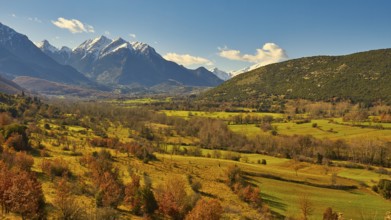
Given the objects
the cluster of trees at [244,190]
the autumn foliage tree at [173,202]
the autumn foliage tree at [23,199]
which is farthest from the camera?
the cluster of trees at [244,190]

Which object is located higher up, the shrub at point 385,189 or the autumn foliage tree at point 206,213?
the autumn foliage tree at point 206,213

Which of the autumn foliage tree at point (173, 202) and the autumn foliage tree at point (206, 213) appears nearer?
the autumn foliage tree at point (206, 213)

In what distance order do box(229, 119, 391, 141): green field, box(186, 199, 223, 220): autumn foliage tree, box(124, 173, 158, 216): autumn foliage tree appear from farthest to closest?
box(229, 119, 391, 141): green field → box(124, 173, 158, 216): autumn foliage tree → box(186, 199, 223, 220): autumn foliage tree

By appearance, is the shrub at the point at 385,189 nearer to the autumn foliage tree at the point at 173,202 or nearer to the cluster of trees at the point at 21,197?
the autumn foliage tree at the point at 173,202

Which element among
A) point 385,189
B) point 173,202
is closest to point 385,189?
point 385,189

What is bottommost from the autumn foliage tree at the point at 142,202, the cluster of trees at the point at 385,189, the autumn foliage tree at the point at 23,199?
the cluster of trees at the point at 385,189

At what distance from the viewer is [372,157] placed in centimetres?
10969

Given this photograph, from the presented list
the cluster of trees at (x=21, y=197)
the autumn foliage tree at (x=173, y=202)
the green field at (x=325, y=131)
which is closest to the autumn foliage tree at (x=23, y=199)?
the cluster of trees at (x=21, y=197)

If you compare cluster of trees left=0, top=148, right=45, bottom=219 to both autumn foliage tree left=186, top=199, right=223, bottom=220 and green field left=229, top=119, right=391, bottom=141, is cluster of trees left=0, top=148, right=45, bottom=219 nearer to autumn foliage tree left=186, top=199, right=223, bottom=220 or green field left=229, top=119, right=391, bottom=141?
autumn foliage tree left=186, top=199, right=223, bottom=220

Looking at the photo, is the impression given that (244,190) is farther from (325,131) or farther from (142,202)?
(325,131)

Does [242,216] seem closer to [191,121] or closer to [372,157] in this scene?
[372,157]

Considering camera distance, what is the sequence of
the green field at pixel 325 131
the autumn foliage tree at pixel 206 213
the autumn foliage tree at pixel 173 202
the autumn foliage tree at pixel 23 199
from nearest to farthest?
the autumn foliage tree at pixel 23 199, the autumn foliage tree at pixel 206 213, the autumn foliage tree at pixel 173 202, the green field at pixel 325 131

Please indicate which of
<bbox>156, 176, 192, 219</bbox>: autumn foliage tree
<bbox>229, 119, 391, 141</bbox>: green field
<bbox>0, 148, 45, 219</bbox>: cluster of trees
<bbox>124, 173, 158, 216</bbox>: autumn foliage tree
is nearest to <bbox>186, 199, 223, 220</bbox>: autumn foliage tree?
<bbox>156, 176, 192, 219</bbox>: autumn foliage tree

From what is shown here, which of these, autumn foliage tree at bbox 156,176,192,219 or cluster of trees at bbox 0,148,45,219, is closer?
cluster of trees at bbox 0,148,45,219
